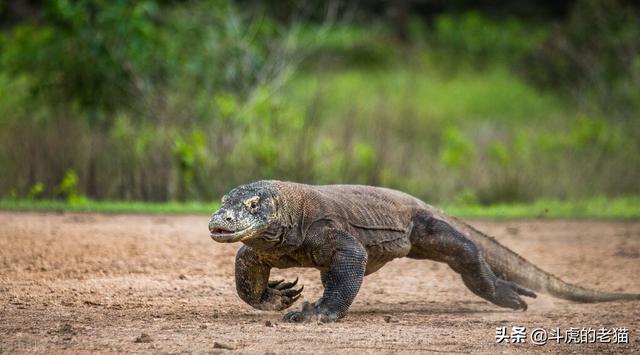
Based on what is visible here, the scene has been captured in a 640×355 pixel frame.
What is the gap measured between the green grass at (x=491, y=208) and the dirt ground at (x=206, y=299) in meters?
0.70

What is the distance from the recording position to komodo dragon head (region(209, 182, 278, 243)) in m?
6.21

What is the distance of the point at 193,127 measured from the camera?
15.2 meters

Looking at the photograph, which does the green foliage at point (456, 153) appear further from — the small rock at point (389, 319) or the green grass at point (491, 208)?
the small rock at point (389, 319)

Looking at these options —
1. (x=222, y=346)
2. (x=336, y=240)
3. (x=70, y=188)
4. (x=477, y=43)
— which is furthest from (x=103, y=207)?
(x=477, y=43)

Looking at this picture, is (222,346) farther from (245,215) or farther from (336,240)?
(336,240)

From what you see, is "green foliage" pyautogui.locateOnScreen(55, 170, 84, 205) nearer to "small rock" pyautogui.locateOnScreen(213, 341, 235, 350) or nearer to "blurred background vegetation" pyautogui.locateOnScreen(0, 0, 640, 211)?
"blurred background vegetation" pyautogui.locateOnScreen(0, 0, 640, 211)

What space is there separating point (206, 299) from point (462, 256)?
1905mm

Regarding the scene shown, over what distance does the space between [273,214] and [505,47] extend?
26.2 meters

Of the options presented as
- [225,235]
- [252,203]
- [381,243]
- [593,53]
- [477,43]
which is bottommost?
[381,243]

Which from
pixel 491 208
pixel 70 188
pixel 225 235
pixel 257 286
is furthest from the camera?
pixel 491 208

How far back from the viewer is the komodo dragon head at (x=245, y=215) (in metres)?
6.21

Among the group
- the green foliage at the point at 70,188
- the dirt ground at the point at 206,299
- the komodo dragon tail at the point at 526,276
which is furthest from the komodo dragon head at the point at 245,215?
the green foliage at the point at 70,188

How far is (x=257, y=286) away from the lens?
714 centimetres

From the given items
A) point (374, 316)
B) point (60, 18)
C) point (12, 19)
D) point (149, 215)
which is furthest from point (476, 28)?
point (374, 316)
